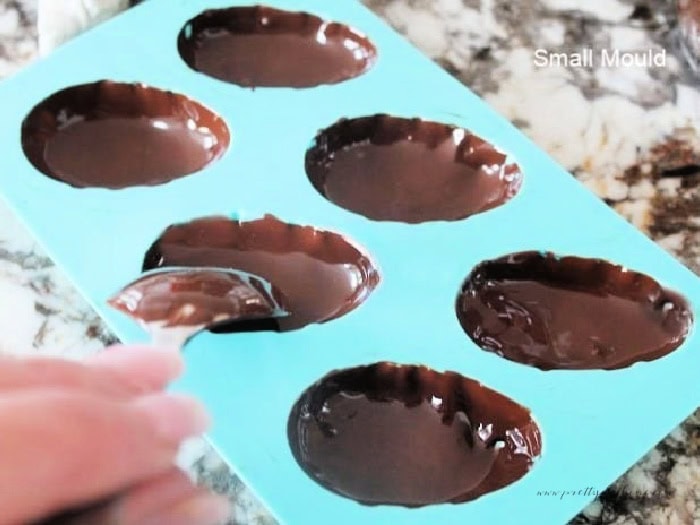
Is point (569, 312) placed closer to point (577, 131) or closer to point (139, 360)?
point (577, 131)

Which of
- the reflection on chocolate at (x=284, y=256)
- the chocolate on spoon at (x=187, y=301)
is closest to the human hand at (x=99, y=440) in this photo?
the chocolate on spoon at (x=187, y=301)

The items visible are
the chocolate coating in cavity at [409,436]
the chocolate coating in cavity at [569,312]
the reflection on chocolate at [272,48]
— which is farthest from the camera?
the reflection on chocolate at [272,48]

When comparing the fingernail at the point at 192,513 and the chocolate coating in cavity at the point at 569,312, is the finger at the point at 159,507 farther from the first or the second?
the chocolate coating in cavity at the point at 569,312

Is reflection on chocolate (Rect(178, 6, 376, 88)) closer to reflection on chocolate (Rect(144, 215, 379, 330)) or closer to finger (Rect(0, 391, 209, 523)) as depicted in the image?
reflection on chocolate (Rect(144, 215, 379, 330))

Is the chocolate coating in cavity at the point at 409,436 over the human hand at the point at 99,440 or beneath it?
beneath

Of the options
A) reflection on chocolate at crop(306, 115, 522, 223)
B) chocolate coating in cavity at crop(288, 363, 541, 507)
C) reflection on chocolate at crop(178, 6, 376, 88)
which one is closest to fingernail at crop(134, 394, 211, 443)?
chocolate coating in cavity at crop(288, 363, 541, 507)

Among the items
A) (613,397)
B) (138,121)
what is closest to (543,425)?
(613,397)
